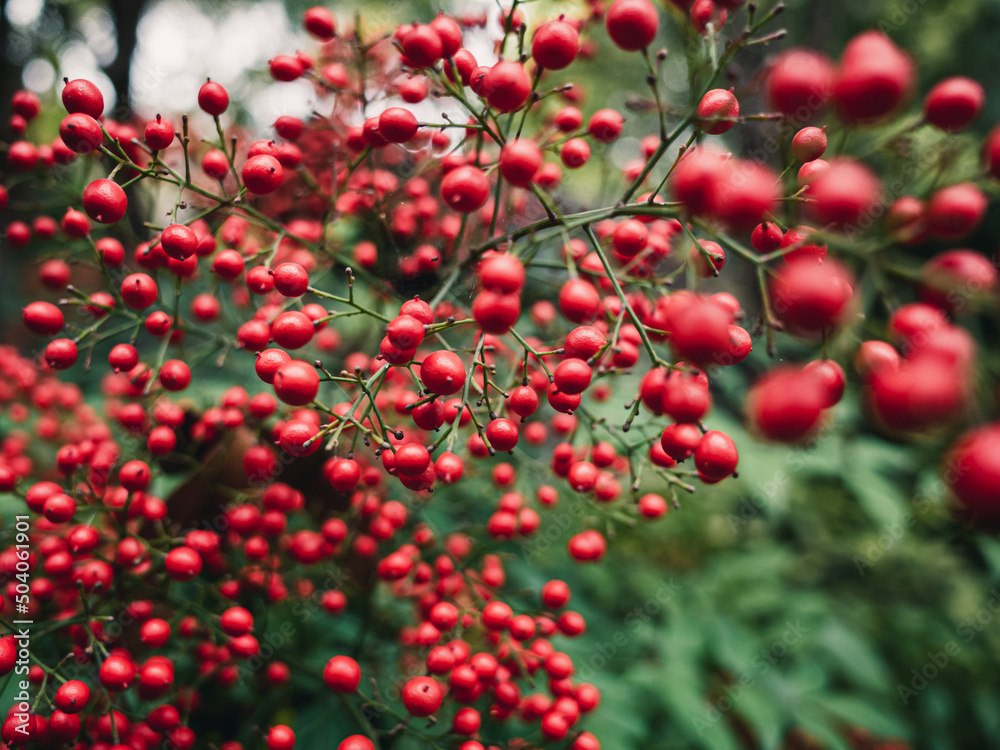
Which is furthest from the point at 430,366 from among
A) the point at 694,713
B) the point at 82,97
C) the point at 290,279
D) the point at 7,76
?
the point at 7,76

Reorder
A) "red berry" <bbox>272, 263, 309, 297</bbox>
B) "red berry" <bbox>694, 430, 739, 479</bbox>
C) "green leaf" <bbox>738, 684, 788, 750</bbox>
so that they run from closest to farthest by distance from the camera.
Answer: "red berry" <bbox>694, 430, 739, 479</bbox>, "red berry" <bbox>272, 263, 309, 297</bbox>, "green leaf" <bbox>738, 684, 788, 750</bbox>

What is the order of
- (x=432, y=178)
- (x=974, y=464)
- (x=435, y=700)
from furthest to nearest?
(x=432, y=178), (x=435, y=700), (x=974, y=464)

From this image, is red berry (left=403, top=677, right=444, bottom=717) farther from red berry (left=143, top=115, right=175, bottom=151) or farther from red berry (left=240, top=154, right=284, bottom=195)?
red berry (left=143, top=115, right=175, bottom=151)

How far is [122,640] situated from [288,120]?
157 centimetres

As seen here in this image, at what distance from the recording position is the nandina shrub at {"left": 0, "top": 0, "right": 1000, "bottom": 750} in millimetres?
717

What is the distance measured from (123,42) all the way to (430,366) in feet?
12.9

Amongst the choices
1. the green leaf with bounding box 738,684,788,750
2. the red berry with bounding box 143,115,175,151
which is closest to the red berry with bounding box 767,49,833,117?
the red berry with bounding box 143,115,175,151

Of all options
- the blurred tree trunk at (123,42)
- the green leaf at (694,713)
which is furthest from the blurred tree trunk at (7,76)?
the green leaf at (694,713)

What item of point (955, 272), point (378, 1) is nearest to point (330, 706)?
point (955, 272)

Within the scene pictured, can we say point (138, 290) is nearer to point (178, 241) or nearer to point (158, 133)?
point (178, 241)

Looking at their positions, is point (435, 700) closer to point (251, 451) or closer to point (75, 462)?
point (251, 451)

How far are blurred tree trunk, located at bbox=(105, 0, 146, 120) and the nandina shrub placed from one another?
1869 millimetres

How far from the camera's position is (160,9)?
5.59 meters

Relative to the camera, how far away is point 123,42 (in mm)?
3439
